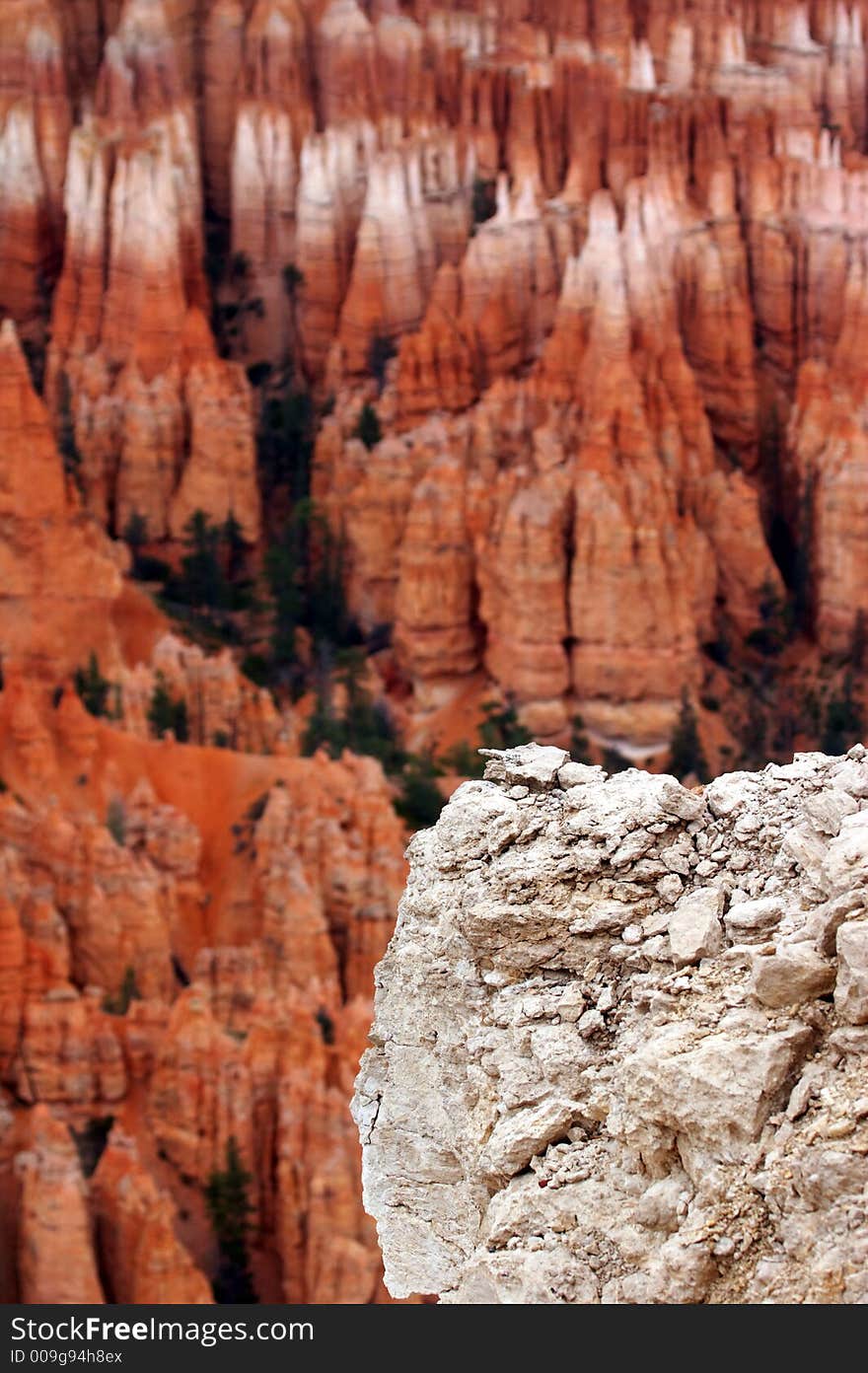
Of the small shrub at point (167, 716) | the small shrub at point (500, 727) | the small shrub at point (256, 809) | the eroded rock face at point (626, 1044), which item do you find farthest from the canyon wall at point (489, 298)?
the eroded rock face at point (626, 1044)

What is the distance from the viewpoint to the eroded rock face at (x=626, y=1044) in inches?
313

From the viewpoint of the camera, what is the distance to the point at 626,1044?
8531mm

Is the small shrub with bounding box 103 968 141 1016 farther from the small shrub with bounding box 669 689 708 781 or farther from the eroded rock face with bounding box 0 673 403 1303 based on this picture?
the small shrub with bounding box 669 689 708 781

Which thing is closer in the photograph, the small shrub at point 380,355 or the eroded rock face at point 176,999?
the eroded rock face at point 176,999

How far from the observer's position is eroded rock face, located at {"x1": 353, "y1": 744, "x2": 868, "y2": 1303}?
7941 millimetres

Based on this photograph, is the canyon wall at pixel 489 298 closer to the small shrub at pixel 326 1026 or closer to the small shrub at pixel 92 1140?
the small shrub at pixel 326 1026

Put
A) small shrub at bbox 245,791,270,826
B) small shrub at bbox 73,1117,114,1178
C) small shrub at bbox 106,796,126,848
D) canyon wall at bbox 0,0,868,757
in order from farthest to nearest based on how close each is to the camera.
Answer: canyon wall at bbox 0,0,868,757, small shrub at bbox 245,791,270,826, small shrub at bbox 106,796,126,848, small shrub at bbox 73,1117,114,1178

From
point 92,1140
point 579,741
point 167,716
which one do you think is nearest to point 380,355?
point 579,741

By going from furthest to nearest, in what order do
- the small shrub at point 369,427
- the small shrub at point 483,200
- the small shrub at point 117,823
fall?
the small shrub at point 483,200 < the small shrub at point 369,427 < the small shrub at point 117,823

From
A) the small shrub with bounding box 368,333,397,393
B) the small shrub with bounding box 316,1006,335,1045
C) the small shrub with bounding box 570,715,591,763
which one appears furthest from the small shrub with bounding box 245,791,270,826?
the small shrub with bounding box 368,333,397,393

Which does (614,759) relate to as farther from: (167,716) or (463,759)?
(167,716)

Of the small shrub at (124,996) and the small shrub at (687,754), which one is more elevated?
the small shrub at (687,754)

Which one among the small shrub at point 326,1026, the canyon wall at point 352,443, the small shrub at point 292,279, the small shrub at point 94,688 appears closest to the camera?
the small shrub at point 326,1026

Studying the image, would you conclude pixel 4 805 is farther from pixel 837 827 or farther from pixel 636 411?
pixel 837 827
